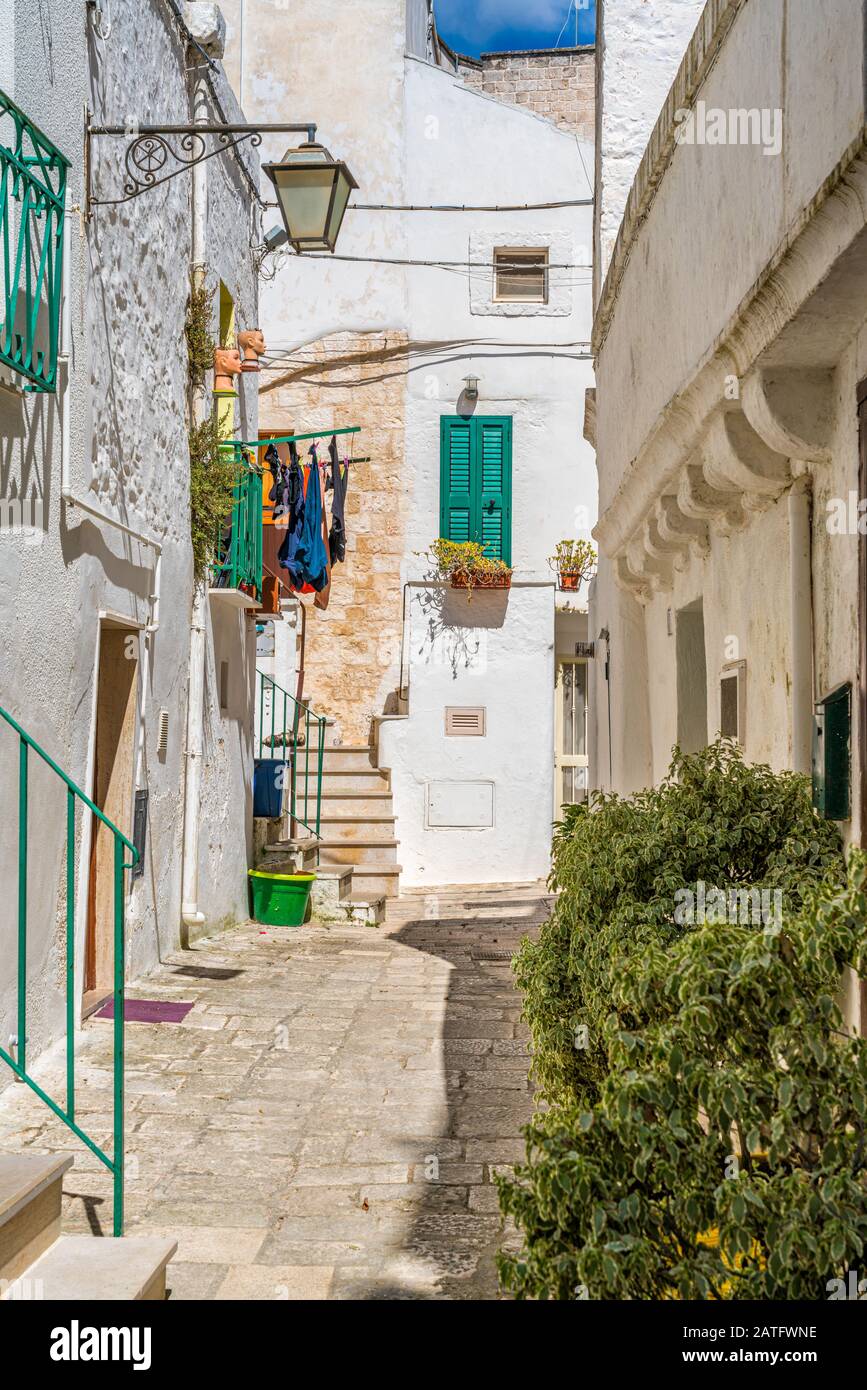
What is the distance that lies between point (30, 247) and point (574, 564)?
406 inches

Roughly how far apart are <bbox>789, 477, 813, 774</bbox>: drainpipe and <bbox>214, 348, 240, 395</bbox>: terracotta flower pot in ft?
20.5

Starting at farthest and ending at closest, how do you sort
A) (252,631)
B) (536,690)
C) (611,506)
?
(536,690), (252,631), (611,506)

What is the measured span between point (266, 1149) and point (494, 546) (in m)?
11.0

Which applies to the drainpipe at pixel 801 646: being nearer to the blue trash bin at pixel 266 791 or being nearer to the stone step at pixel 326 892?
→ the stone step at pixel 326 892

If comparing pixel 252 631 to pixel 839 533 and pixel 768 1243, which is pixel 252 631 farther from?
pixel 768 1243

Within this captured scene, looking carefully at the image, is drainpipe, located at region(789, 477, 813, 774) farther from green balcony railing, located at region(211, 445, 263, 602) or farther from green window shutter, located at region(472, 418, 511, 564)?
green window shutter, located at region(472, 418, 511, 564)

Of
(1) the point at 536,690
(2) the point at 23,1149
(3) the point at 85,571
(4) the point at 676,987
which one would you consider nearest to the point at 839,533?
(4) the point at 676,987

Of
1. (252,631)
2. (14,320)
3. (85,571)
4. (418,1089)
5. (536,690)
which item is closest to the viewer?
(14,320)

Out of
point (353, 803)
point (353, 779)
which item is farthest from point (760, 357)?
point (353, 779)

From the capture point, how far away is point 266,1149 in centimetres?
493

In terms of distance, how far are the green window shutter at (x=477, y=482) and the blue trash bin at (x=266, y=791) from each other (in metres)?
4.73

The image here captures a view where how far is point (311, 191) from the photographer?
22.2ft

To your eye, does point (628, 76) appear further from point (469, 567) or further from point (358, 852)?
point (358, 852)

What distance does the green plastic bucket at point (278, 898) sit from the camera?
1066 centimetres
